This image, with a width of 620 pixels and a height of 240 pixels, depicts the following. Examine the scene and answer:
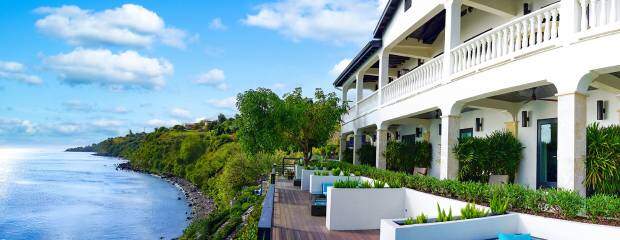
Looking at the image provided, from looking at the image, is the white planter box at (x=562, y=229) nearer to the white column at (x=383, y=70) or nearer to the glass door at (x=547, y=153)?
the glass door at (x=547, y=153)

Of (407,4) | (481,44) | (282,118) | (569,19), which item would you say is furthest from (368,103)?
(569,19)

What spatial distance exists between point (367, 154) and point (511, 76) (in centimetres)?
1297

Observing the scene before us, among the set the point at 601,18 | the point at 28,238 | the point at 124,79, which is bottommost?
the point at 28,238

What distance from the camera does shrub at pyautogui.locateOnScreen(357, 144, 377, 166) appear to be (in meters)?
21.1

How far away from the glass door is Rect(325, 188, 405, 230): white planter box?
182 inches

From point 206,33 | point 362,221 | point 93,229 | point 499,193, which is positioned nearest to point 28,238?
point 93,229

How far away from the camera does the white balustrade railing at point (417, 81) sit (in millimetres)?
11971

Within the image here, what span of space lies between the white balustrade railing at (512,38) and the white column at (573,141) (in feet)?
4.11

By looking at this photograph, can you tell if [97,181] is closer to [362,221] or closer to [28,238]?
[28,238]

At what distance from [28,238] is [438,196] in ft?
152

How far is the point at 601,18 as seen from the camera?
6.78 m

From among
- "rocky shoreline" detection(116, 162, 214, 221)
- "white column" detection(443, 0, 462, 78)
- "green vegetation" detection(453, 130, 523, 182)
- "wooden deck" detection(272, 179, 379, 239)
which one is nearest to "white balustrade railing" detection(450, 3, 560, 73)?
"white column" detection(443, 0, 462, 78)

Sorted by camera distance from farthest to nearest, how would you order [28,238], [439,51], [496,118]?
[28,238], [439,51], [496,118]

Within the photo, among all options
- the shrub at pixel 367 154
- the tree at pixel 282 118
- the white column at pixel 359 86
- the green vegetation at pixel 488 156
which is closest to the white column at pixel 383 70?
the tree at pixel 282 118
